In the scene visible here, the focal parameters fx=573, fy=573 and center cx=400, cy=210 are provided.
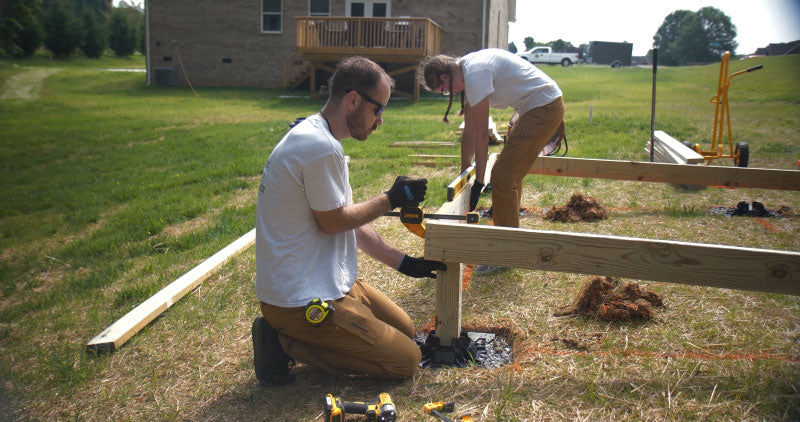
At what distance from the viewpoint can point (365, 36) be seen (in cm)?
2002

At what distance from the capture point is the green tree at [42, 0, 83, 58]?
35.3 metres

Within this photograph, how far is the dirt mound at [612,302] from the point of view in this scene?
147 inches

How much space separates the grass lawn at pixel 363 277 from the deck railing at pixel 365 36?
785 cm

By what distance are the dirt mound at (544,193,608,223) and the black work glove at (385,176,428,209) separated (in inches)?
134

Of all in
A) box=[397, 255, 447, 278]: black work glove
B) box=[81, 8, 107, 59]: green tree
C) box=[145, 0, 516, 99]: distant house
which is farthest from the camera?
box=[81, 8, 107, 59]: green tree

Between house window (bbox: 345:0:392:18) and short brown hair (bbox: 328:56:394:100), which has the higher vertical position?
house window (bbox: 345:0:392:18)

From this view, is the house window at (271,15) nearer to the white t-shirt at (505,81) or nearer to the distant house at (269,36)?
the distant house at (269,36)

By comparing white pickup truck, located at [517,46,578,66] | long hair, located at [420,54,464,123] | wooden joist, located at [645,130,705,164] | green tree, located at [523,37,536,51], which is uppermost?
green tree, located at [523,37,536,51]

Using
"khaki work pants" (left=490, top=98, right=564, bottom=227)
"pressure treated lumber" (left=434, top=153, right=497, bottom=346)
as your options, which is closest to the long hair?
"khaki work pants" (left=490, top=98, right=564, bottom=227)

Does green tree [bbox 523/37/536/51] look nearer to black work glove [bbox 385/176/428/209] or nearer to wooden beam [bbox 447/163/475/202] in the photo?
wooden beam [bbox 447/163/475/202]

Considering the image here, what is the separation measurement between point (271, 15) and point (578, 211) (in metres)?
21.6

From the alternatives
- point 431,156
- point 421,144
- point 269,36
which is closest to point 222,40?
point 269,36

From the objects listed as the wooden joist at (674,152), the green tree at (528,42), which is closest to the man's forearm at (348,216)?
the wooden joist at (674,152)

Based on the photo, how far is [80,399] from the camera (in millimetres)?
3182
